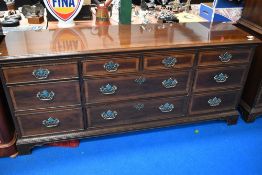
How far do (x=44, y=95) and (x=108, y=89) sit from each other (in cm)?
39

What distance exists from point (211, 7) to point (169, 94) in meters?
0.87

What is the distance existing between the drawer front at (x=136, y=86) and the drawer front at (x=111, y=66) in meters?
0.05

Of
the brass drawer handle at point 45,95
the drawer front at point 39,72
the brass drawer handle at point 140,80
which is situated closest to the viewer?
the drawer front at point 39,72

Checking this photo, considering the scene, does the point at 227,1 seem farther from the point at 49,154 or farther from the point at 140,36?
the point at 49,154

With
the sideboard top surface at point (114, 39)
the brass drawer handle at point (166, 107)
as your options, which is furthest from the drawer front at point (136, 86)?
the sideboard top surface at point (114, 39)

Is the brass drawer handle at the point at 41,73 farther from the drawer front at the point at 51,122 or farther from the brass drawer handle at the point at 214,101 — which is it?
the brass drawer handle at the point at 214,101

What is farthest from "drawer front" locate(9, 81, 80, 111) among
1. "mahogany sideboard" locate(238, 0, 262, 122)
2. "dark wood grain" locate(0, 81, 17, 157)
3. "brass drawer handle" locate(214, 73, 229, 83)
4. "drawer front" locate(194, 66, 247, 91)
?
"mahogany sideboard" locate(238, 0, 262, 122)

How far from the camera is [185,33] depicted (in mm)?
1767

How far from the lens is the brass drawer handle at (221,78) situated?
71.0 inches

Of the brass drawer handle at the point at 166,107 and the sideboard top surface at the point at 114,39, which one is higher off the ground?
the sideboard top surface at the point at 114,39

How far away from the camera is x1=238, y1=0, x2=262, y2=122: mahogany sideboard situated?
194cm

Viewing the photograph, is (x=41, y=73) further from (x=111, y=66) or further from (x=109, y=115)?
(x=109, y=115)

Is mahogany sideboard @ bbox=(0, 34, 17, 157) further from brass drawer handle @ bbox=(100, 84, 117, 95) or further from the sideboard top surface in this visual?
brass drawer handle @ bbox=(100, 84, 117, 95)

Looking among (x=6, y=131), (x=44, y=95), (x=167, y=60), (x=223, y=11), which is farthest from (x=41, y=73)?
(x=223, y=11)
